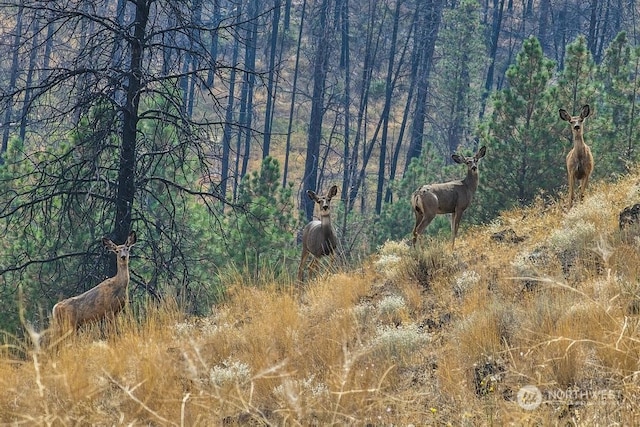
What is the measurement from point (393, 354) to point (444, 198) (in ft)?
19.8

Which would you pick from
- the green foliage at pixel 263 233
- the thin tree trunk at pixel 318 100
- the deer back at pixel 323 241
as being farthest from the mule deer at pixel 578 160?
the thin tree trunk at pixel 318 100

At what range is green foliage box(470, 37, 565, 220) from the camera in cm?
1784

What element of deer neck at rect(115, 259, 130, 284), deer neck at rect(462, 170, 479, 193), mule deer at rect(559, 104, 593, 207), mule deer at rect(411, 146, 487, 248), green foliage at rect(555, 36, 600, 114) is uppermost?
green foliage at rect(555, 36, 600, 114)

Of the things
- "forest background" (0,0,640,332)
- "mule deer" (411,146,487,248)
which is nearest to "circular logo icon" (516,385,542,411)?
"forest background" (0,0,640,332)

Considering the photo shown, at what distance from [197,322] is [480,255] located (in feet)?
12.2

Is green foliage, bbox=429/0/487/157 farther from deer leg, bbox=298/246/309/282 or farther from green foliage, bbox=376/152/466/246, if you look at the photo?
deer leg, bbox=298/246/309/282

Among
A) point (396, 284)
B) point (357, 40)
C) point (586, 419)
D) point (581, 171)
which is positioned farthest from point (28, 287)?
point (357, 40)

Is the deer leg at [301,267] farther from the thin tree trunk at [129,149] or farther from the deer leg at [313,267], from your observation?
the thin tree trunk at [129,149]

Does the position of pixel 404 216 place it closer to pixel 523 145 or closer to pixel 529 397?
pixel 523 145

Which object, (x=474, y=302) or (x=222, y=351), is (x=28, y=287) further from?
(x=474, y=302)

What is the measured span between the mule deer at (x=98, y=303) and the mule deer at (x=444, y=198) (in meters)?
4.80

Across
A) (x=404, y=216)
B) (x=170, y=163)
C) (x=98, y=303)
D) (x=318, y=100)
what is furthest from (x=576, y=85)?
(x=318, y=100)

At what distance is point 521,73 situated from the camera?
18.5m

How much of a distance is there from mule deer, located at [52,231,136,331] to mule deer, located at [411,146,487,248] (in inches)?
189
